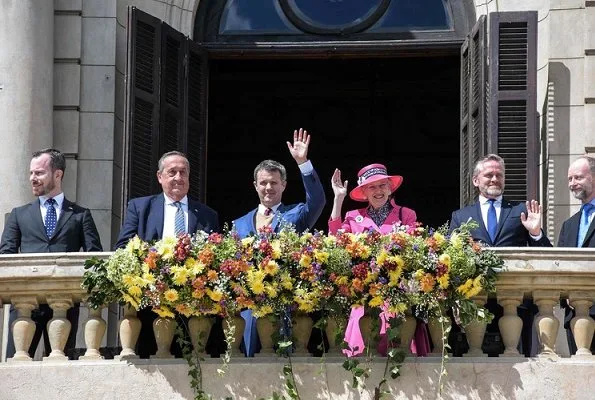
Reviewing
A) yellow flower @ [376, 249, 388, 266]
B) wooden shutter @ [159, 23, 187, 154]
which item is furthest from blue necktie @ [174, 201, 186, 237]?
wooden shutter @ [159, 23, 187, 154]

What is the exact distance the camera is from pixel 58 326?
12.5 m

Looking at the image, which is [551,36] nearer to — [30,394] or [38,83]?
[38,83]

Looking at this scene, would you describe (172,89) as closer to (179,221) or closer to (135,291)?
(179,221)

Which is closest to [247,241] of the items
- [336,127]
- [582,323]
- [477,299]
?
[477,299]

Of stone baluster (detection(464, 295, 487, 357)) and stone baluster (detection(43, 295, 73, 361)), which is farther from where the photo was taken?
stone baluster (detection(43, 295, 73, 361))

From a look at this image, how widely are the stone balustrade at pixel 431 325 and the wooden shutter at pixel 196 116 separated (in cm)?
479

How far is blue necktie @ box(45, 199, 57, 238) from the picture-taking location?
1350 centimetres

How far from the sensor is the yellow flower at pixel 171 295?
39.2 ft

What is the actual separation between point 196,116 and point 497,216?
5040 mm

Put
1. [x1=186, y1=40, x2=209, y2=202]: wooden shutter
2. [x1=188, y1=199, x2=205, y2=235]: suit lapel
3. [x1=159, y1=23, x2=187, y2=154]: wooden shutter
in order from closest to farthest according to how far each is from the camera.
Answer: [x1=188, y1=199, x2=205, y2=235]: suit lapel → [x1=159, y1=23, x2=187, y2=154]: wooden shutter → [x1=186, y1=40, x2=209, y2=202]: wooden shutter

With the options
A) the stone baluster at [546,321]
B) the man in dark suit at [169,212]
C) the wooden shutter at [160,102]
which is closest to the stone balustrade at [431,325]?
the stone baluster at [546,321]

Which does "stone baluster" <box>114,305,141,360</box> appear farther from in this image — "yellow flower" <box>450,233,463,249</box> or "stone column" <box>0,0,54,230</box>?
"stone column" <box>0,0,54,230</box>

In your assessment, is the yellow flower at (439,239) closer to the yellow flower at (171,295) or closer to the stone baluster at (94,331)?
the yellow flower at (171,295)

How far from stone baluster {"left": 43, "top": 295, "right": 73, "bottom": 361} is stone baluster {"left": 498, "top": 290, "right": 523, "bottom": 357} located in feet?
10.2
